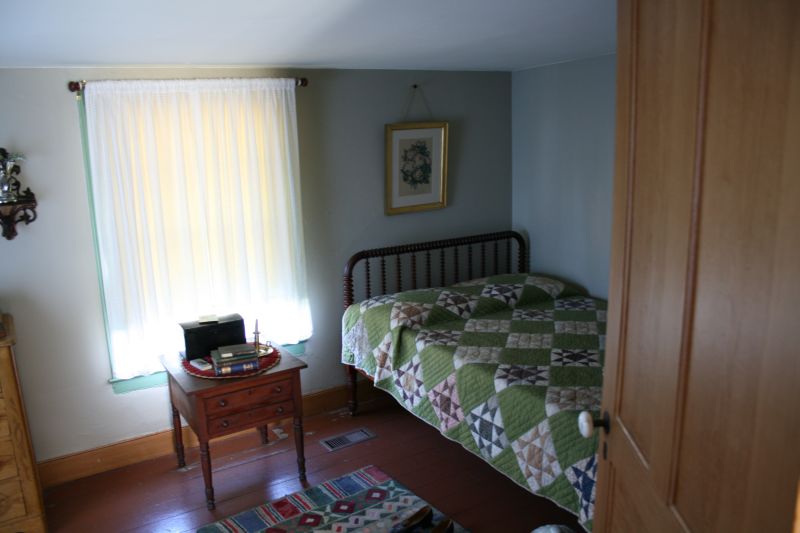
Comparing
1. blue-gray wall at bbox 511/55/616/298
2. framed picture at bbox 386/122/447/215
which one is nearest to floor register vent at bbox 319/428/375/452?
framed picture at bbox 386/122/447/215

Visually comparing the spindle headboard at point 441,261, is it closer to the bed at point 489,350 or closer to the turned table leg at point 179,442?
the bed at point 489,350

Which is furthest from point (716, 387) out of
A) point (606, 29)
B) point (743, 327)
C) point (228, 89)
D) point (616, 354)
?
point (228, 89)

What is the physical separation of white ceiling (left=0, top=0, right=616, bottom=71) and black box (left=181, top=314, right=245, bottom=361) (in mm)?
1249

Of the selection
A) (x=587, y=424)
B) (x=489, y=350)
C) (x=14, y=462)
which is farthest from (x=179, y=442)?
(x=587, y=424)

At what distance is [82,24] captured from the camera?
2.04 m

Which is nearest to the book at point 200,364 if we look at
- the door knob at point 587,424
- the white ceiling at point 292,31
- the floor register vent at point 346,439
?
the floor register vent at point 346,439

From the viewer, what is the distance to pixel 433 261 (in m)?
4.23

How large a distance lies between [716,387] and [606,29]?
2.20 meters

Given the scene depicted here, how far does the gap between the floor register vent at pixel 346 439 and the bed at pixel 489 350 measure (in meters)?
0.26

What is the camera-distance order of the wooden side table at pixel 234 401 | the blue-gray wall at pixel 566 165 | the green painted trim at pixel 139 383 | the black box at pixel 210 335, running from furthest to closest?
1. the blue-gray wall at pixel 566 165
2. the green painted trim at pixel 139 383
3. the black box at pixel 210 335
4. the wooden side table at pixel 234 401

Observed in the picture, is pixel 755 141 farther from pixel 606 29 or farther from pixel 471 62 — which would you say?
pixel 471 62

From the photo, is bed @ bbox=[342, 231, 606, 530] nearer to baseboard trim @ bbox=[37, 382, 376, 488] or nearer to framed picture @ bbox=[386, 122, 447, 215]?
framed picture @ bbox=[386, 122, 447, 215]

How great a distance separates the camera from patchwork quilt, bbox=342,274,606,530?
8.06 ft

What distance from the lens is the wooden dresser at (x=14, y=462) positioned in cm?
265
